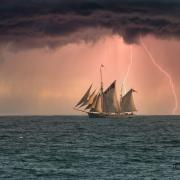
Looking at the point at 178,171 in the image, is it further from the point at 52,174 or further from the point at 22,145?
the point at 22,145

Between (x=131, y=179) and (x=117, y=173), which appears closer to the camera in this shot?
(x=131, y=179)

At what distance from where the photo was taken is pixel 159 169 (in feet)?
235

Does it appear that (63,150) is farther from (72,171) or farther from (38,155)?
(72,171)

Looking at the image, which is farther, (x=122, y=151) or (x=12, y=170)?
(x=122, y=151)

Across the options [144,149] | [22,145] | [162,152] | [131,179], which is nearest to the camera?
[131,179]

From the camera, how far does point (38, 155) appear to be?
87.4 metres

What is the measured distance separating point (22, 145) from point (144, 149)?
2026cm

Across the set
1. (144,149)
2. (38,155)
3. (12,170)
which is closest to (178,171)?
(12,170)

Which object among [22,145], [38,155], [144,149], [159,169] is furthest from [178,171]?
[22,145]

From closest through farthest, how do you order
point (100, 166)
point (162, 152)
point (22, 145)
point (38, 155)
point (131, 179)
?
1. point (131, 179)
2. point (100, 166)
3. point (38, 155)
4. point (162, 152)
5. point (22, 145)

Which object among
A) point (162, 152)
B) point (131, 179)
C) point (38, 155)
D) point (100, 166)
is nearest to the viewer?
point (131, 179)

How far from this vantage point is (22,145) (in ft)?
355

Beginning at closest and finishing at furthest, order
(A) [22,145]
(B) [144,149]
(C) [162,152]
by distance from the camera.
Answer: (C) [162,152]
(B) [144,149]
(A) [22,145]

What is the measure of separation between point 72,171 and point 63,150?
27.3 m
